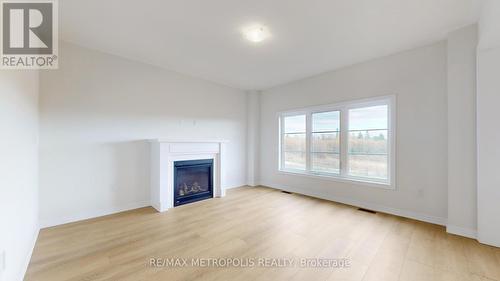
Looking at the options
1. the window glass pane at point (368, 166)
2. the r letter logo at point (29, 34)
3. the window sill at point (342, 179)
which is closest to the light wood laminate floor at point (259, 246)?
the window sill at point (342, 179)

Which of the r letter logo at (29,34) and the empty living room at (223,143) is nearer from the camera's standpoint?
the r letter logo at (29,34)

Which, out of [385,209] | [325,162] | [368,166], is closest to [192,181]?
[325,162]

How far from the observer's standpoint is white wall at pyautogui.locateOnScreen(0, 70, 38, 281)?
1.47 meters

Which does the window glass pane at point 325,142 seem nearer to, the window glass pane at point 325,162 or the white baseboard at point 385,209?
the window glass pane at point 325,162

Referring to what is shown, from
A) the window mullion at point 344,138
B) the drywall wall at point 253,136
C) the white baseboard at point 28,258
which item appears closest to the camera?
the white baseboard at point 28,258

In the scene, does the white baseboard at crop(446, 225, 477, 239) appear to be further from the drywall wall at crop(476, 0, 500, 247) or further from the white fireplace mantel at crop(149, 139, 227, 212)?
the white fireplace mantel at crop(149, 139, 227, 212)

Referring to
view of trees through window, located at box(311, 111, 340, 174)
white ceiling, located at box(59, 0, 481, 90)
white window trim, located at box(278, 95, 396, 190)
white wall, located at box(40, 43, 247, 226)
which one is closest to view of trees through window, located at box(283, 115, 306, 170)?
white window trim, located at box(278, 95, 396, 190)

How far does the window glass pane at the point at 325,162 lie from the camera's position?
4.23m

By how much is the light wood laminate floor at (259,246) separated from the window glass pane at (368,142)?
1.13m

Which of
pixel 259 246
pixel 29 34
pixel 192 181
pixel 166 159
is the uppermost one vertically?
pixel 29 34

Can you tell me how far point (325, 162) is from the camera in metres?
4.43

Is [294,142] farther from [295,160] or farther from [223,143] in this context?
[223,143]

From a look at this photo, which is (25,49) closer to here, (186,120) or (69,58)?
(69,58)

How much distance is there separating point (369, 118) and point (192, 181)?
3743 millimetres
